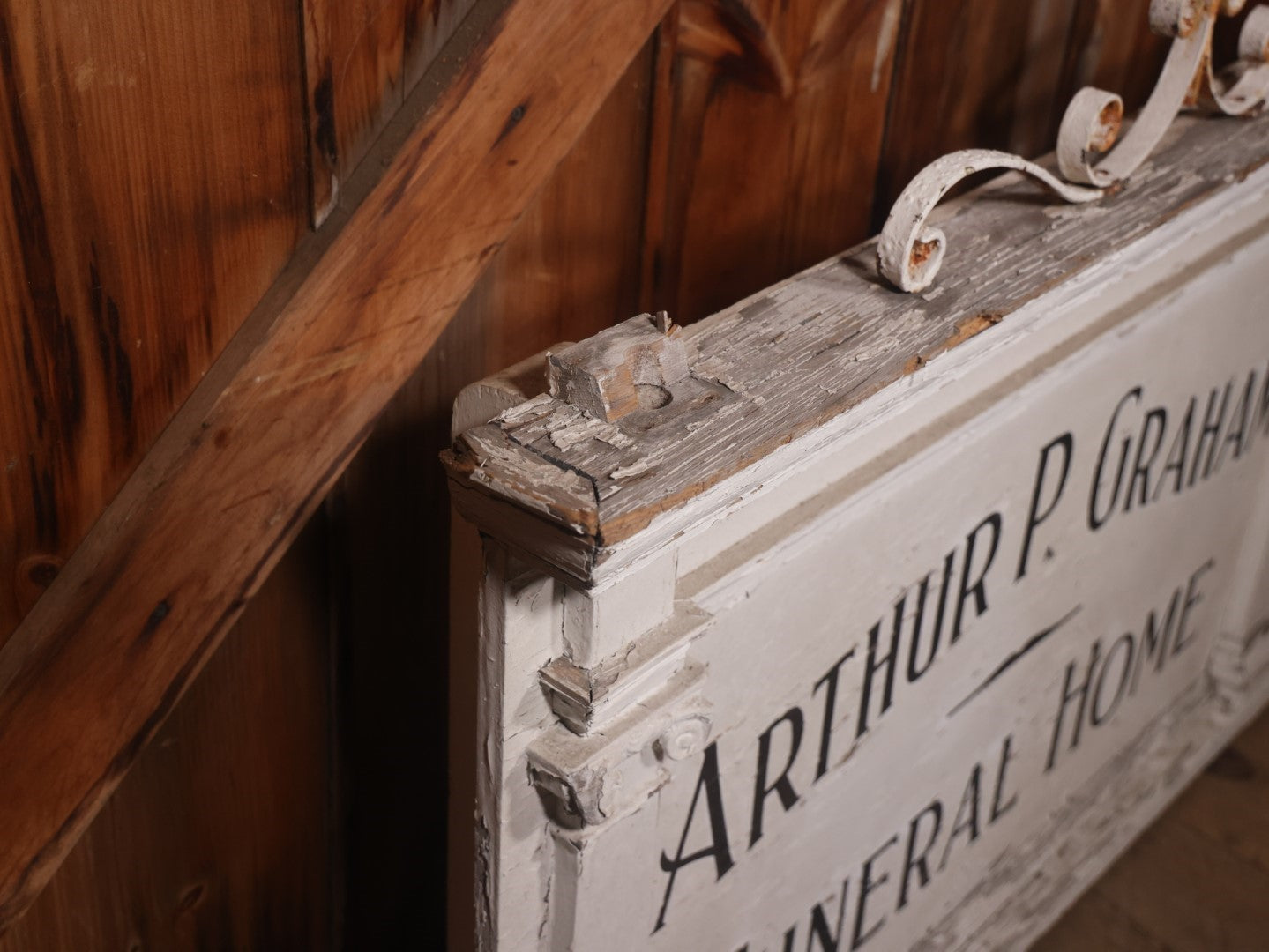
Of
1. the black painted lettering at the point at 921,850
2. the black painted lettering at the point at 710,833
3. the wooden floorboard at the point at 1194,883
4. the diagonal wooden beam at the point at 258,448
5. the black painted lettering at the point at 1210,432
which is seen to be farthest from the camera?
the wooden floorboard at the point at 1194,883

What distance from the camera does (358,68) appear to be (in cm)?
85

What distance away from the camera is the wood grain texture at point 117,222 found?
736 mm

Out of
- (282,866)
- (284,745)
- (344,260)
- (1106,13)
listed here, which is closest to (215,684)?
(284,745)

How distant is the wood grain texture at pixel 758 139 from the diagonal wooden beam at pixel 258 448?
0.63 ft

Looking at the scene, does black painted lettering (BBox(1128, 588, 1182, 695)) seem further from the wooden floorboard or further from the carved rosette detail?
the carved rosette detail

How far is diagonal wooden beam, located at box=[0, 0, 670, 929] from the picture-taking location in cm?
82

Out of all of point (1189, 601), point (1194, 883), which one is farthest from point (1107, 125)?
point (1194, 883)

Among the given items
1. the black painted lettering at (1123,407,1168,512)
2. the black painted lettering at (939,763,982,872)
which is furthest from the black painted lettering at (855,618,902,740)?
the black painted lettering at (1123,407,1168,512)

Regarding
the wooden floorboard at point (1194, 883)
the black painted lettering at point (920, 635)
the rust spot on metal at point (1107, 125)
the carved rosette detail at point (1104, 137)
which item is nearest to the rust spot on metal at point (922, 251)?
the carved rosette detail at point (1104, 137)

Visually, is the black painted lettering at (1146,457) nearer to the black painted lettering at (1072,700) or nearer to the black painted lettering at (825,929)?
the black painted lettering at (1072,700)

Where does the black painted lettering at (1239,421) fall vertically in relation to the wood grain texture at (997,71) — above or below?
below

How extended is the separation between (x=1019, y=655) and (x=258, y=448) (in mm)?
→ 833

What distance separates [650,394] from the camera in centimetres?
78

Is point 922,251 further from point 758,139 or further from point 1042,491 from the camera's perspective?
point 1042,491
